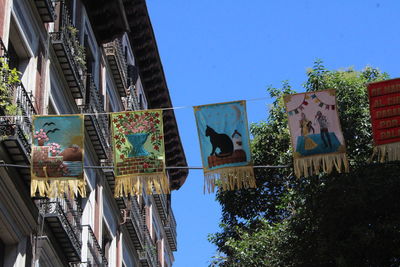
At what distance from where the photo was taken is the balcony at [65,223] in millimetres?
21641

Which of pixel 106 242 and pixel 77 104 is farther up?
pixel 77 104

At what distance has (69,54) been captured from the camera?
1017 inches

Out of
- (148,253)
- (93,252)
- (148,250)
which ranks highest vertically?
(93,252)

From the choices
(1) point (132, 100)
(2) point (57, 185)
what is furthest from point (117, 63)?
(2) point (57, 185)

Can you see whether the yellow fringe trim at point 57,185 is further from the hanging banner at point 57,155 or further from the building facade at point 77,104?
the building facade at point 77,104

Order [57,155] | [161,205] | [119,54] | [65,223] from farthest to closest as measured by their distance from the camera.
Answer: [161,205], [119,54], [65,223], [57,155]

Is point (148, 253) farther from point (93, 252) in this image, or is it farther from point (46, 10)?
point (46, 10)

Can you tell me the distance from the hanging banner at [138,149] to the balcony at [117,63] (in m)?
14.0

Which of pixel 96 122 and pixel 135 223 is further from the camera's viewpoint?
pixel 135 223

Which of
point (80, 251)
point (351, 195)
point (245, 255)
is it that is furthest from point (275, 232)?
point (80, 251)

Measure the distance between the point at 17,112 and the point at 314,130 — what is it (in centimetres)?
662

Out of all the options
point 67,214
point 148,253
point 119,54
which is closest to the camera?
point 67,214

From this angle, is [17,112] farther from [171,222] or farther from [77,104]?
[171,222]

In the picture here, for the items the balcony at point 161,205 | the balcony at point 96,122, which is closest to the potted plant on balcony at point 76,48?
the balcony at point 96,122
